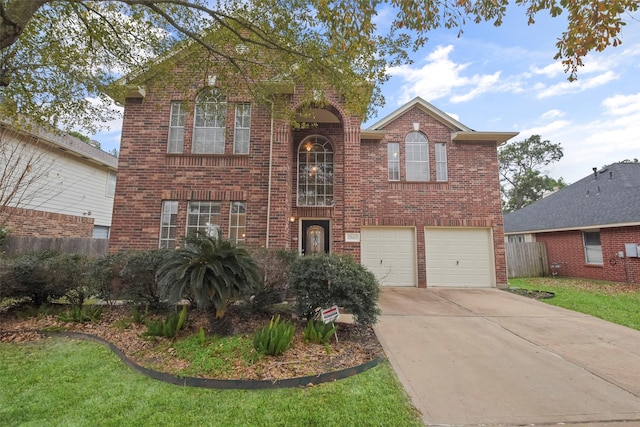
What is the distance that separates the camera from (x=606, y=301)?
26.2 feet

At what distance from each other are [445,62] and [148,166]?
8717 mm

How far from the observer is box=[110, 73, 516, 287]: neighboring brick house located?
7992 mm

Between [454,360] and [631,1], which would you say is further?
[454,360]

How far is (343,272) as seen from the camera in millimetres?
4652

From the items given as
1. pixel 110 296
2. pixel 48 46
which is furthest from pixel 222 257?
pixel 48 46

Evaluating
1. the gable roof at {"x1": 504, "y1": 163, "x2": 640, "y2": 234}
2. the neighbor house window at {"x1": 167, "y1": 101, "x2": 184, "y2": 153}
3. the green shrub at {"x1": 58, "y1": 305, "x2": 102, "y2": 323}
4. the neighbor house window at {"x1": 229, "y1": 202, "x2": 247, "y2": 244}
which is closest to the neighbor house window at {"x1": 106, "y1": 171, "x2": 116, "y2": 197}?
the neighbor house window at {"x1": 167, "y1": 101, "x2": 184, "y2": 153}

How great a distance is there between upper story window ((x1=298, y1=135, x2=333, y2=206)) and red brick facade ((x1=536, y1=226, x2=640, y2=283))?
12.1 metres

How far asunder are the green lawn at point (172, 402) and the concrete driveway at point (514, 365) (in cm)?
45

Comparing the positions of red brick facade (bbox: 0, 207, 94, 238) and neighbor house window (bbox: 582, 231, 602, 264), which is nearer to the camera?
red brick facade (bbox: 0, 207, 94, 238)

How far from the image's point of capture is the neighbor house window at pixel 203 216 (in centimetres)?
804

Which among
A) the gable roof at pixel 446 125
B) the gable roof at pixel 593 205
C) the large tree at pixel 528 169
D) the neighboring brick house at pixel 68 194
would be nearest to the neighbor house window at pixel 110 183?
the neighboring brick house at pixel 68 194

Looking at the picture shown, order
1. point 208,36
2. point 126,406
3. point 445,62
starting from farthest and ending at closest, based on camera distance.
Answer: point 445,62
point 208,36
point 126,406

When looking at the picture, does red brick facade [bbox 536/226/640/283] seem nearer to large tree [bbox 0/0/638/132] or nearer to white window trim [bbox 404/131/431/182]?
white window trim [bbox 404/131/431/182]

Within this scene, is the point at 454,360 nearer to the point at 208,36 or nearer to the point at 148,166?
the point at 208,36
